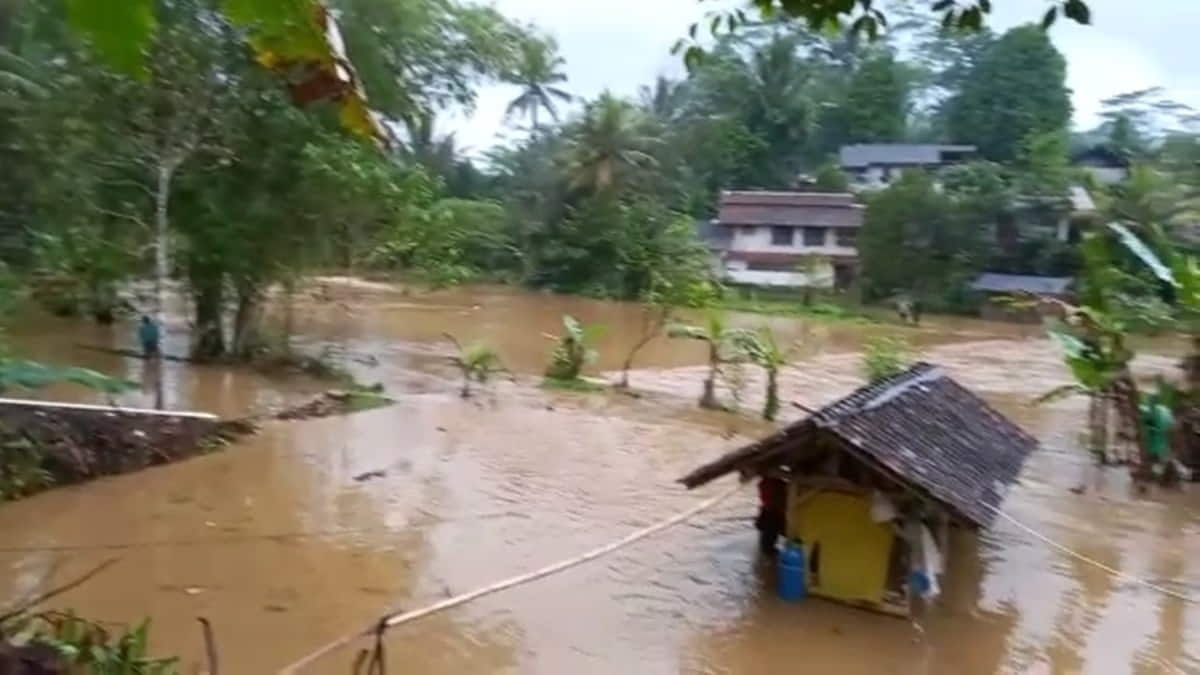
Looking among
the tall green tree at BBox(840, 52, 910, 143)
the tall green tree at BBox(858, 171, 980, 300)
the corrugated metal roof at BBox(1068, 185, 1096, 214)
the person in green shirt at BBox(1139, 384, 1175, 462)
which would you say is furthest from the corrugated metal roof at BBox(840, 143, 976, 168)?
the person in green shirt at BBox(1139, 384, 1175, 462)

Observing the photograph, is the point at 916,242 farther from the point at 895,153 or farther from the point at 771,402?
the point at 771,402

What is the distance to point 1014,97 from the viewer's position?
35.8 m

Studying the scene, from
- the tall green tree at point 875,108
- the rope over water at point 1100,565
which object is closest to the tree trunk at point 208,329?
the rope over water at point 1100,565

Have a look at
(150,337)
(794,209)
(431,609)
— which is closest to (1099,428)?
(431,609)

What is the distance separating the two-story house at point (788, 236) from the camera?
34219 millimetres

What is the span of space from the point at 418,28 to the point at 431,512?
7542 millimetres

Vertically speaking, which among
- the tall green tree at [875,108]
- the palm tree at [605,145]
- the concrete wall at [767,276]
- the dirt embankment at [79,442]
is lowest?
the dirt embankment at [79,442]

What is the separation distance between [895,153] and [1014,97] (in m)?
3.89

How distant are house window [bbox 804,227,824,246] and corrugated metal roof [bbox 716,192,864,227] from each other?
0.68ft

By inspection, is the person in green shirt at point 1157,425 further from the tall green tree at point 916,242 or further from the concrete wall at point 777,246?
the concrete wall at point 777,246

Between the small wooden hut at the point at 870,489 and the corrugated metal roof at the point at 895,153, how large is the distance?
94.5 ft

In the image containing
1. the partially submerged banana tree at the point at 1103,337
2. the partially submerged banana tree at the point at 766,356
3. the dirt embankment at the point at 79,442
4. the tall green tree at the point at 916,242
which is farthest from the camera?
the tall green tree at the point at 916,242

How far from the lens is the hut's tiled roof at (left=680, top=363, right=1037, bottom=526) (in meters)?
7.13

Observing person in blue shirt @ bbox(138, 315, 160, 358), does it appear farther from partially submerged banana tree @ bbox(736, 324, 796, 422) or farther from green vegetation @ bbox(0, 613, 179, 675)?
green vegetation @ bbox(0, 613, 179, 675)
